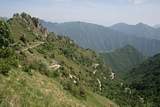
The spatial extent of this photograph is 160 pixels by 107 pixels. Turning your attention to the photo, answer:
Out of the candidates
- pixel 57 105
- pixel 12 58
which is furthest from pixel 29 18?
pixel 57 105

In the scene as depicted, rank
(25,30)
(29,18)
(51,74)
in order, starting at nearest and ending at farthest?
(51,74) < (25,30) < (29,18)

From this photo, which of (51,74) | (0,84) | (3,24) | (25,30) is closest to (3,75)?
(0,84)

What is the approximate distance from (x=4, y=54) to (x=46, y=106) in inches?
558

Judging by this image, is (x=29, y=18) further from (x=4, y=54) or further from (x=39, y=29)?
(x=4, y=54)

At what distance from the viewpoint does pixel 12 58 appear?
1689 inches

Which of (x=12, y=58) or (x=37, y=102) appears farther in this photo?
(x=12, y=58)

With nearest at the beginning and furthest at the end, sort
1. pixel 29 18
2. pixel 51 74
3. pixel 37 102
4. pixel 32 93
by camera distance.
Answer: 1. pixel 37 102
2. pixel 32 93
3. pixel 51 74
4. pixel 29 18

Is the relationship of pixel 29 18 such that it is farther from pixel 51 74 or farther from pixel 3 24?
pixel 51 74

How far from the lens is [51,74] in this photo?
→ 198 ft

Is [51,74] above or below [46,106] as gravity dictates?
below

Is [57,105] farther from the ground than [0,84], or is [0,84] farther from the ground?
[0,84]

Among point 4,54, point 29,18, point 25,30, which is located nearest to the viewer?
point 4,54

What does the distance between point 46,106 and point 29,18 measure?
150 m

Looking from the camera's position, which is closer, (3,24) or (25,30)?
(3,24)
